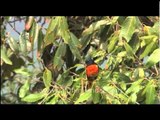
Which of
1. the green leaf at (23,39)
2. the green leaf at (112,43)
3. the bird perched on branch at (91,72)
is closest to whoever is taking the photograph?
the bird perched on branch at (91,72)

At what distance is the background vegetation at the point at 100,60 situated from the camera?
3.42 ft

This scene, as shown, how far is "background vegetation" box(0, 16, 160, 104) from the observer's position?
3.42 feet

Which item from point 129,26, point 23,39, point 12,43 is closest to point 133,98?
point 129,26

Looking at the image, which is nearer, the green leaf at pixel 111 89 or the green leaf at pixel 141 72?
the green leaf at pixel 111 89

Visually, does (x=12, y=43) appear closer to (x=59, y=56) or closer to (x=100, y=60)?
(x=59, y=56)

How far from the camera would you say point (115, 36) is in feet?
4.17

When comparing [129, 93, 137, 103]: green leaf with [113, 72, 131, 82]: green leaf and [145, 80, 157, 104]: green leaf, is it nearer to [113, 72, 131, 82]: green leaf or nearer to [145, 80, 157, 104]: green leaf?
[145, 80, 157, 104]: green leaf

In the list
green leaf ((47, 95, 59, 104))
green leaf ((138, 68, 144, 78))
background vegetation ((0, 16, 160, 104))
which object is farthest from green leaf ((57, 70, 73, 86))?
green leaf ((138, 68, 144, 78))

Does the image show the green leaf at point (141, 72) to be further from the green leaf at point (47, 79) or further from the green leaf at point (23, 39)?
the green leaf at point (23, 39)

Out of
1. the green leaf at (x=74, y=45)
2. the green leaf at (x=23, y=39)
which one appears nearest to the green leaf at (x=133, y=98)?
the green leaf at (x=74, y=45)

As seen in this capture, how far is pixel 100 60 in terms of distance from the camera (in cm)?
127
